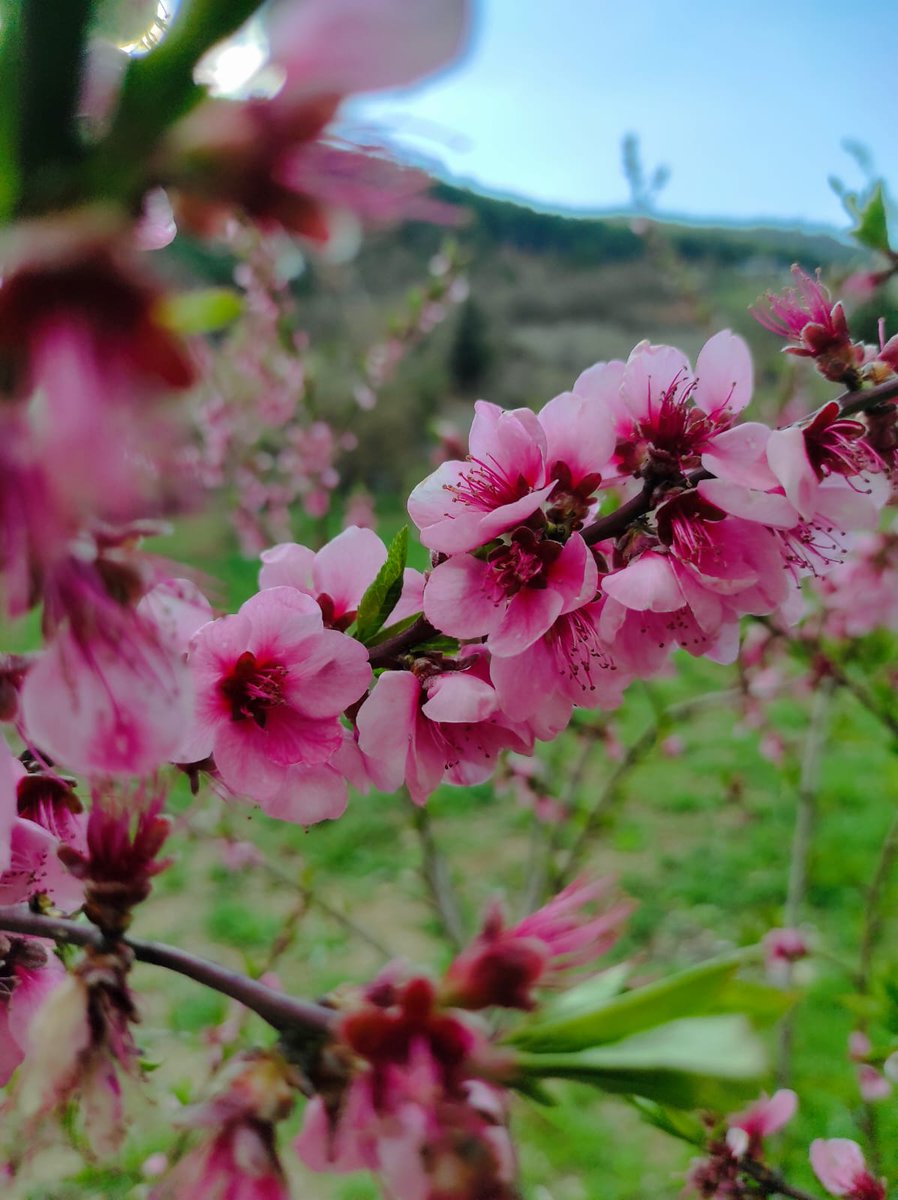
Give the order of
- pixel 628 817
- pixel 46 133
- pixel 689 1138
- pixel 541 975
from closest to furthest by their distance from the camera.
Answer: pixel 46 133
pixel 541 975
pixel 689 1138
pixel 628 817

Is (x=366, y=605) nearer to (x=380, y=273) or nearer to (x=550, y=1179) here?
(x=550, y=1179)

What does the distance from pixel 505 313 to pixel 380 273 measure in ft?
9.10

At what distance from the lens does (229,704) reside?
56 centimetres

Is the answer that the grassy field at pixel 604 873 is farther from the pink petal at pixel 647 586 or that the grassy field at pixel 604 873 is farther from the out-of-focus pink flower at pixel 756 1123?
the pink petal at pixel 647 586

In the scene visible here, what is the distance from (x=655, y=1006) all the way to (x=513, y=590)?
287 mm

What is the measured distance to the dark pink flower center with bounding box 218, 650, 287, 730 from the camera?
56 cm

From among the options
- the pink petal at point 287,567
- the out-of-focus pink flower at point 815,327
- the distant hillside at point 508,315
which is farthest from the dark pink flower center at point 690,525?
the distant hillside at point 508,315

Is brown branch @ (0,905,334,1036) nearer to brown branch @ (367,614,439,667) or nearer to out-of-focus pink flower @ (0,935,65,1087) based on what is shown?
out-of-focus pink flower @ (0,935,65,1087)

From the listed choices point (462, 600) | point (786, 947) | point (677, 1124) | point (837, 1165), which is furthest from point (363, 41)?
point (786, 947)

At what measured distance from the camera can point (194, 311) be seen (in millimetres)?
248

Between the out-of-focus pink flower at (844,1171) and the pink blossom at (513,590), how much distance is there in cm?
65

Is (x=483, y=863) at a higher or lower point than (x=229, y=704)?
lower

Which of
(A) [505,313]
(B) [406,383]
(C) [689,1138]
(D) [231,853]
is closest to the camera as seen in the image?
(C) [689,1138]

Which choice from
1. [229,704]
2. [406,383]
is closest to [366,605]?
[229,704]
